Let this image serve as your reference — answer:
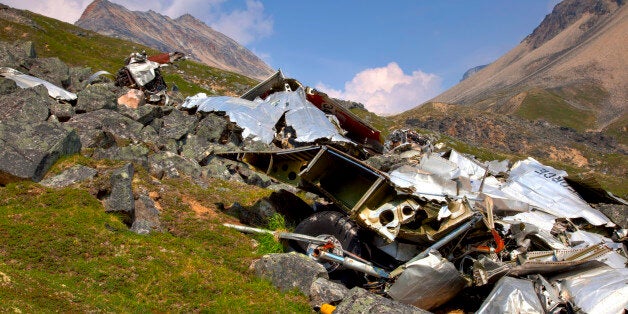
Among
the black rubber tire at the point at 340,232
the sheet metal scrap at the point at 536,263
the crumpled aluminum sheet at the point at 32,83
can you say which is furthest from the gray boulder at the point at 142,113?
the sheet metal scrap at the point at 536,263

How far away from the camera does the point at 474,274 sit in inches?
353

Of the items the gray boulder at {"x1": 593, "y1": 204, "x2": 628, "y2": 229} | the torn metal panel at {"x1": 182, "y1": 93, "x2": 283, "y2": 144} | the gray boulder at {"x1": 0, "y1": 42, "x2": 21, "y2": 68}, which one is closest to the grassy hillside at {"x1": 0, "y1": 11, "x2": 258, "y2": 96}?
the gray boulder at {"x1": 0, "y1": 42, "x2": 21, "y2": 68}

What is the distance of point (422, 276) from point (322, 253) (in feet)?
7.03

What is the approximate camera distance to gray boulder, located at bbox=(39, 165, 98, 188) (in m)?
10.2

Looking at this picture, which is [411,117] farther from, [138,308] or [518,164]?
[138,308]

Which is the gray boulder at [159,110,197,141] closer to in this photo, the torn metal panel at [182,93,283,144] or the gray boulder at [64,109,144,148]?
the gray boulder at [64,109,144,148]

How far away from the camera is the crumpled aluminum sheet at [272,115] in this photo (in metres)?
20.8

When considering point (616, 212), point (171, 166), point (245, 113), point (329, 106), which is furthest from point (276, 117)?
point (616, 212)

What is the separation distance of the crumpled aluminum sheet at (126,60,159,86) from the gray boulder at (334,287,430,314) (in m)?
20.3

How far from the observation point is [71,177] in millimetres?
10445

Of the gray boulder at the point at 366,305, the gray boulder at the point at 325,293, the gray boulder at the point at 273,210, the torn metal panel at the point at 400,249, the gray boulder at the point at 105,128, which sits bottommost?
the gray boulder at the point at 325,293

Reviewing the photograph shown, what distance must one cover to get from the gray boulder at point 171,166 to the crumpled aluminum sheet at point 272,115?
223 inches

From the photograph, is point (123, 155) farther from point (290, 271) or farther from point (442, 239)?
point (442, 239)

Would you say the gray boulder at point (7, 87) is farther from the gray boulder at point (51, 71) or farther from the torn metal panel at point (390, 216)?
the torn metal panel at point (390, 216)
